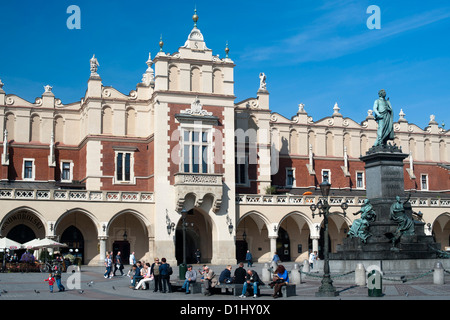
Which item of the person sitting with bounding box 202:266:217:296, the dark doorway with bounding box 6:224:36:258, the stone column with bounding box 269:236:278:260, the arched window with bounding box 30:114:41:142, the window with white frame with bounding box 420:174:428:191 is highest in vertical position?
the arched window with bounding box 30:114:41:142

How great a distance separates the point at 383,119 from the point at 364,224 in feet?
19.1

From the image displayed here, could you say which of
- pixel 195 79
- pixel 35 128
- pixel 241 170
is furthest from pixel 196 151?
pixel 35 128

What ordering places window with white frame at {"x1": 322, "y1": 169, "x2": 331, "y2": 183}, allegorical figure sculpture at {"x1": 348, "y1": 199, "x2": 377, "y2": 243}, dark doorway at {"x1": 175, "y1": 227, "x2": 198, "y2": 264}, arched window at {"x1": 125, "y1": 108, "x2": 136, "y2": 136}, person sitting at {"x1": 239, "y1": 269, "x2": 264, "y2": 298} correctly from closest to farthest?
person sitting at {"x1": 239, "y1": 269, "x2": 264, "y2": 298}
allegorical figure sculpture at {"x1": 348, "y1": 199, "x2": 377, "y2": 243}
dark doorway at {"x1": 175, "y1": 227, "x2": 198, "y2": 264}
arched window at {"x1": 125, "y1": 108, "x2": 136, "y2": 136}
window with white frame at {"x1": 322, "y1": 169, "x2": 331, "y2": 183}

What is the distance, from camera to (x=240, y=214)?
51688 mm

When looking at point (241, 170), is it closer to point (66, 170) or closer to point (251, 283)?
point (66, 170)

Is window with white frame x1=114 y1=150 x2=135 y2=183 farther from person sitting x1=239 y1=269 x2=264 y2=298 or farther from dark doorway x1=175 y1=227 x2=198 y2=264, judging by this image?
person sitting x1=239 y1=269 x2=264 y2=298

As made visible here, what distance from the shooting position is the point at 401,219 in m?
30.7

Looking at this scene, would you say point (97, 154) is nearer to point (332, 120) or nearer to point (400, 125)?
point (332, 120)

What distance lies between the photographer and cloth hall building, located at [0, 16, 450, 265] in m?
49.0

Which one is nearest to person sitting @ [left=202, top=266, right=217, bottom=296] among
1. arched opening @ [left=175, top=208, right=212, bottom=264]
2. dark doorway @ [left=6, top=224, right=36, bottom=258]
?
arched opening @ [left=175, top=208, right=212, bottom=264]

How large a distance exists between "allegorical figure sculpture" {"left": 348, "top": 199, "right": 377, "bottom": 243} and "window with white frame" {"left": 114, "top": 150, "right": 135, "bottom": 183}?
80.9ft

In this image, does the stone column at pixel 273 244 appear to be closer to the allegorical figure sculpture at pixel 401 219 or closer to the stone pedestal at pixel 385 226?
the stone pedestal at pixel 385 226

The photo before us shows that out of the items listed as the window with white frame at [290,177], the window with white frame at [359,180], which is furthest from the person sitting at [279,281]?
the window with white frame at [359,180]
